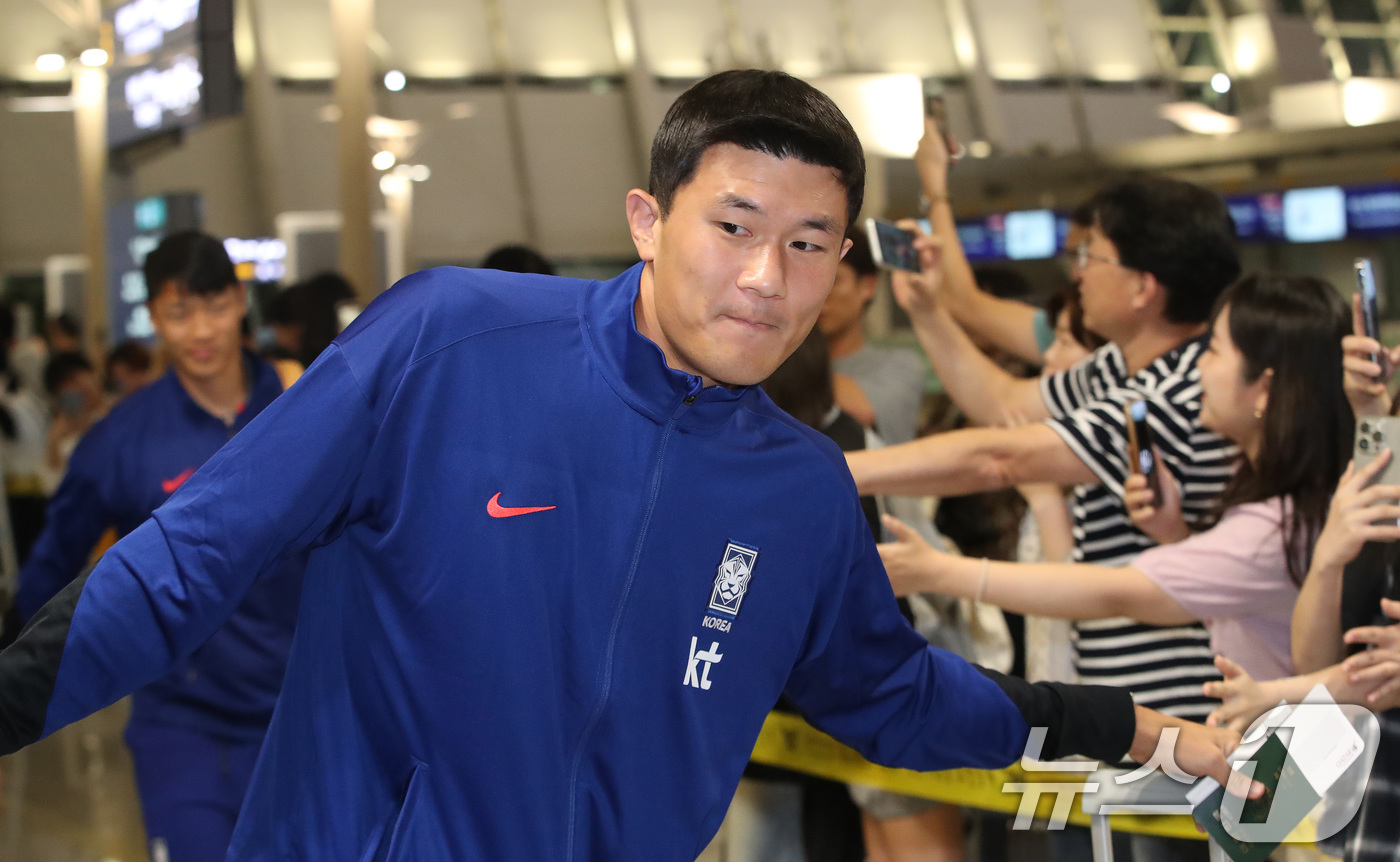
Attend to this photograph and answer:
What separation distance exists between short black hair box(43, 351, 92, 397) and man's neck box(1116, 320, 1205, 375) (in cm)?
897

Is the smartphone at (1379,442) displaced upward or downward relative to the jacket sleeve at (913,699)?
upward

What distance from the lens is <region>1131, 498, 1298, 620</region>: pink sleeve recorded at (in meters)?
2.68

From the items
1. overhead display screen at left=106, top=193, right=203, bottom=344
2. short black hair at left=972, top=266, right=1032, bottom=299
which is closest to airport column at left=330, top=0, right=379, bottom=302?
overhead display screen at left=106, top=193, right=203, bottom=344

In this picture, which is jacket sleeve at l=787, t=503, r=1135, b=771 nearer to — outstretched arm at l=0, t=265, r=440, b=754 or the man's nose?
the man's nose

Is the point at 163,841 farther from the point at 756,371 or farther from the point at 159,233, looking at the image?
the point at 159,233

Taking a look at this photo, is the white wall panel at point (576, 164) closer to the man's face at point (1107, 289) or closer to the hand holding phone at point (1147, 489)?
the man's face at point (1107, 289)

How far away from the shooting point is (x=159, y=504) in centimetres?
309

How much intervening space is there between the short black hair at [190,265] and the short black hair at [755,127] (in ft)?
6.89

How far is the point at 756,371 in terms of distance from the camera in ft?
5.37

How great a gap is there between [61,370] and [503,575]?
9757 mm

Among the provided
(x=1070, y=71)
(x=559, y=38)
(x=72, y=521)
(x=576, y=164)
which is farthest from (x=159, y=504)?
(x=1070, y=71)

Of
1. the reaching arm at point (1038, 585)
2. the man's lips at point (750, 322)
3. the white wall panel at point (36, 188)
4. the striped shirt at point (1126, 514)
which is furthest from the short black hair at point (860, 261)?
the white wall panel at point (36, 188)

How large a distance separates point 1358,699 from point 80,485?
2.89 meters

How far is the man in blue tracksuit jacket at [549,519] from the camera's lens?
1600 millimetres
